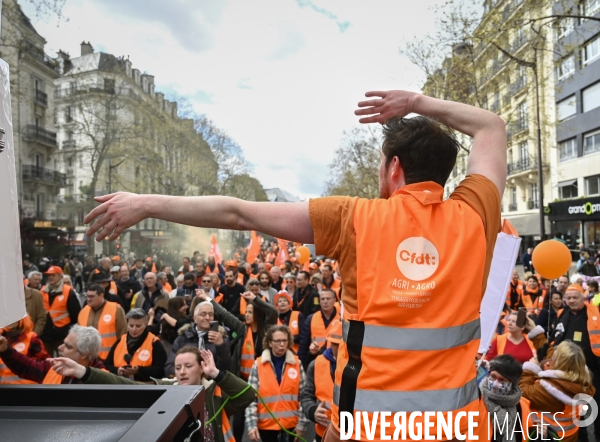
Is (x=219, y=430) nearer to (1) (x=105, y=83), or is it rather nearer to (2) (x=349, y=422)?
(2) (x=349, y=422)

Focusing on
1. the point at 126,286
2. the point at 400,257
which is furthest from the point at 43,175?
the point at 400,257

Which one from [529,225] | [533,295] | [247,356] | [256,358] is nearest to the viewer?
[256,358]

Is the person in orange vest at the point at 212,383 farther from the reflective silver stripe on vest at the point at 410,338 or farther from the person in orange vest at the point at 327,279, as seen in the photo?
the person in orange vest at the point at 327,279

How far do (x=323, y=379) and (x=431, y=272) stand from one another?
329 cm

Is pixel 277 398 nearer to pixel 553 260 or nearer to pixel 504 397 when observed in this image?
pixel 504 397

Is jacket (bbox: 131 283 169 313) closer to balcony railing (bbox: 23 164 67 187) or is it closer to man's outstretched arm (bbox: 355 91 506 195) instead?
man's outstretched arm (bbox: 355 91 506 195)

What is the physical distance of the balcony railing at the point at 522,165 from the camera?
3547 centimetres

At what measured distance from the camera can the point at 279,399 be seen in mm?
4914

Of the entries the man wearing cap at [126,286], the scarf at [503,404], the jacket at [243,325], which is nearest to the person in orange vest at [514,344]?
the scarf at [503,404]

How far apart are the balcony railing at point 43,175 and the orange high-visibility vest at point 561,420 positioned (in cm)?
3981

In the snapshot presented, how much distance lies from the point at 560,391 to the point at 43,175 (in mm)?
41817

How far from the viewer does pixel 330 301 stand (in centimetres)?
683

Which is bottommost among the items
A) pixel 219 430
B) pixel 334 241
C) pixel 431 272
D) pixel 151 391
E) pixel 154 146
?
pixel 219 430

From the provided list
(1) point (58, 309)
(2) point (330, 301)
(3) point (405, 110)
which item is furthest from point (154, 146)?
(3) point (405, 110)
